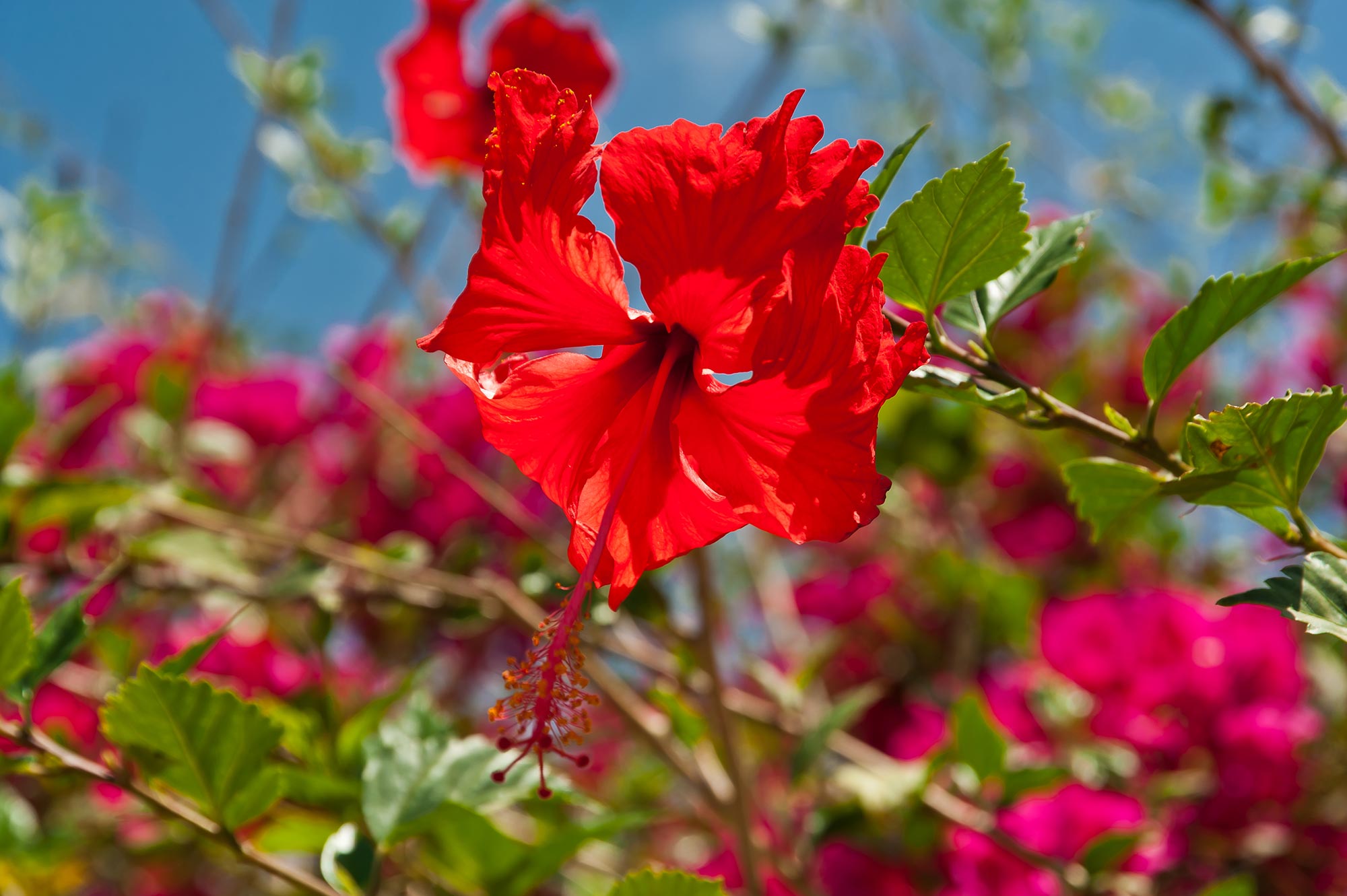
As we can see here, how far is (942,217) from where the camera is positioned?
0.48m

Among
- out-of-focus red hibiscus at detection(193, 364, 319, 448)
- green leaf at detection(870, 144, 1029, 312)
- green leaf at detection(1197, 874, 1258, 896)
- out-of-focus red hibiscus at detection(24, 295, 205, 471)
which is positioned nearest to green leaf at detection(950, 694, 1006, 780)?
green leaf at detection(1197, 874, 1258, 896)


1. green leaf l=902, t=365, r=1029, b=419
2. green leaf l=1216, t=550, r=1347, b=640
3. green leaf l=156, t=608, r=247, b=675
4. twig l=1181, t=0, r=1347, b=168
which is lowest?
green leaf l=156, t=608, r=247, b=675

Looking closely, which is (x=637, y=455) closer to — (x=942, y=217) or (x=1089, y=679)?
(x=942, y=217)

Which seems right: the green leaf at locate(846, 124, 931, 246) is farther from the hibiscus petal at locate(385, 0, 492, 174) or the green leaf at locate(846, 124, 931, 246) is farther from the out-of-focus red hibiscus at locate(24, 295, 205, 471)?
the out-of-focus red hibiscus at locate(24, 295, 205, 471)

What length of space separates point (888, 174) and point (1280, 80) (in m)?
0.89

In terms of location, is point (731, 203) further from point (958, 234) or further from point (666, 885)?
point (666, 885)

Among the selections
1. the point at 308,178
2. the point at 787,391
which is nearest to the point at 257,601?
the point at 787,391

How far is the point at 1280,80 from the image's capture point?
3.60 ft

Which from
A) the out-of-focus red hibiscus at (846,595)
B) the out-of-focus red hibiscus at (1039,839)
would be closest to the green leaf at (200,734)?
the out-of-focus red hibiscus at (1039,839)

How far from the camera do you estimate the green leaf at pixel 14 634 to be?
579mm

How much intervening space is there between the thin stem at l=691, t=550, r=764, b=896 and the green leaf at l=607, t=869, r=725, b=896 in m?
0.25

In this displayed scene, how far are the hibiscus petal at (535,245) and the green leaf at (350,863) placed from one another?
0.31m

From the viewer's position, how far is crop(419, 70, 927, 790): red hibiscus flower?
0.44 metres

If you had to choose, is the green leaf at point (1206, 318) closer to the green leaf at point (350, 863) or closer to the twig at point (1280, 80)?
the green leaf at point (350, 863)
